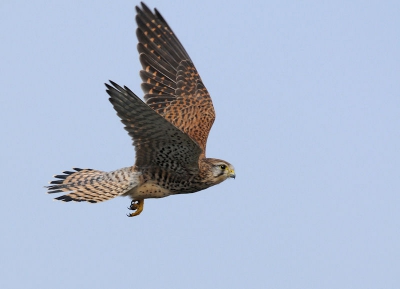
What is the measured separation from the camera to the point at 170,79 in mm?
11906

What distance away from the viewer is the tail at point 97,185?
10.1m

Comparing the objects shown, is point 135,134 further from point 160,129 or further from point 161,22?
point 161,22

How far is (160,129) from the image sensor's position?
30.6ft

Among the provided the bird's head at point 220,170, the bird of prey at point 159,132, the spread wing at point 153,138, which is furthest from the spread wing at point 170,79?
the spread wing at point 153,138

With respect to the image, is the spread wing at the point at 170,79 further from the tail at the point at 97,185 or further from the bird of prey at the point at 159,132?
the tail at the point at 97,185

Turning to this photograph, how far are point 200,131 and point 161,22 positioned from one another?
188 centimetres

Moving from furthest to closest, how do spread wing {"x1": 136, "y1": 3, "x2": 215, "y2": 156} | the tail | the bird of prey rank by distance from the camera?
spread wing {"x1": 136, "y1": 3, "x2": 215, "y2": 156}
the tail
the bird of prey

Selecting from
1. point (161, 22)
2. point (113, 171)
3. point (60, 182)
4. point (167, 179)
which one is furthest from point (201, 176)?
point (161, 22)

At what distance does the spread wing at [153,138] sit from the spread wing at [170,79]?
1254 mm

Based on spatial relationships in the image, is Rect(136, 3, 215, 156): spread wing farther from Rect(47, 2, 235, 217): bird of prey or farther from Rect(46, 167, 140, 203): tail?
Rect(46, 167, 140, 203): tail

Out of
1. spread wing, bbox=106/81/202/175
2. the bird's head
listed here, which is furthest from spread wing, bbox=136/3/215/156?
spread wing, bbox=106/81/202/175

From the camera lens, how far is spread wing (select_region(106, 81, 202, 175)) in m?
8.82

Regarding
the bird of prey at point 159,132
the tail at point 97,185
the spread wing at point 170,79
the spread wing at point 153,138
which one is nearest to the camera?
the spread wing at point 153,138

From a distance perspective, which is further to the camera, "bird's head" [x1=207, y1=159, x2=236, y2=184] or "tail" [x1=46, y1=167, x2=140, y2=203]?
"bird's head" [x1=207, y1=159, x2=236, y2=184]
